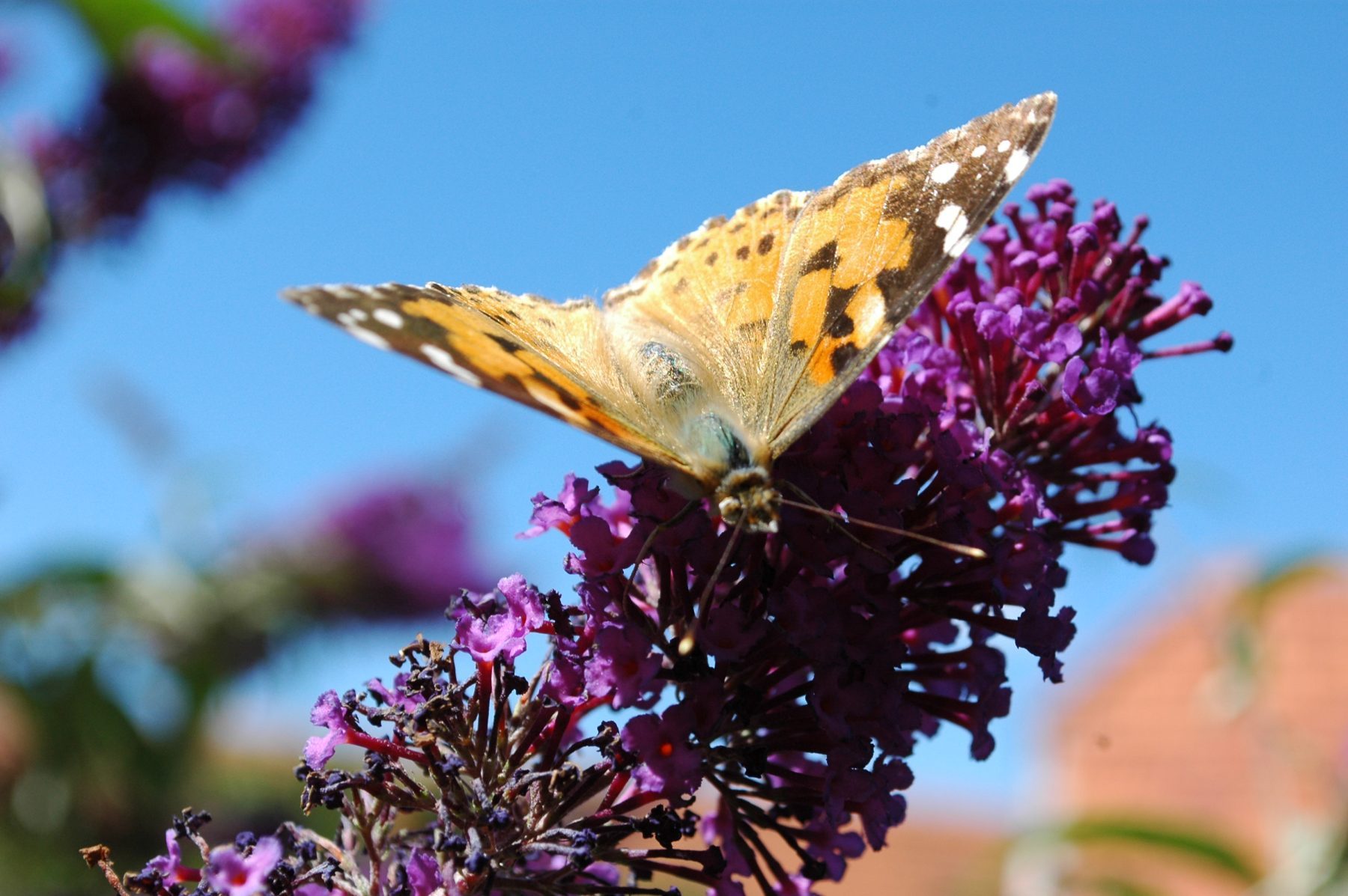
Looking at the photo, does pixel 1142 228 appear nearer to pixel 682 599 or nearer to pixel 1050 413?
pixel 1050 413

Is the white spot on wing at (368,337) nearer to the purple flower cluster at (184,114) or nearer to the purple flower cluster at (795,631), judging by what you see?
the purple flower cluster at (795,631)

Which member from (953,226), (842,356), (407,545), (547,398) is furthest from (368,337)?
(407,545)

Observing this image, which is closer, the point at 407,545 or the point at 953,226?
the point at 953,226

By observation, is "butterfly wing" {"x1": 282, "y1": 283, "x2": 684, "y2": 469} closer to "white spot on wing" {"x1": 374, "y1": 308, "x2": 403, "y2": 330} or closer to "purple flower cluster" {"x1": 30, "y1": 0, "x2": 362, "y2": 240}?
"white spot on wing" {"x1": 374, "y1": 308, "x2": 403, "y2": 330}

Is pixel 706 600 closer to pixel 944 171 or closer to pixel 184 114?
pixel 944 171

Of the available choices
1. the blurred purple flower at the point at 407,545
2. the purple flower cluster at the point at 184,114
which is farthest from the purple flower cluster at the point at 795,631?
the blurred purple flower at the point at 407,545

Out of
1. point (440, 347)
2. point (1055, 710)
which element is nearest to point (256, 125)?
point (440, 347)
